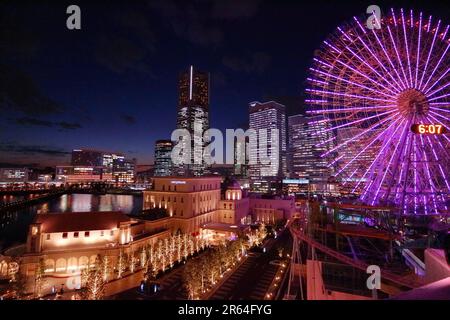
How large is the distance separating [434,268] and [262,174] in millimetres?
139333

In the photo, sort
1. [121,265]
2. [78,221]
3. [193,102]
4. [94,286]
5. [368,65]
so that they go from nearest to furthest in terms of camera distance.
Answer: [94,286] < [368,65] < [121,265] < [78,221] < [193,102]

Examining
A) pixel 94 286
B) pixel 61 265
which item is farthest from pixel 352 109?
pixel 61 265

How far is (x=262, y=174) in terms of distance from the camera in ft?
496

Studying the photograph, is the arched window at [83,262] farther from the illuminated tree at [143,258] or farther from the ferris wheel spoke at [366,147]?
the ferris wheel spoke at [366,147]

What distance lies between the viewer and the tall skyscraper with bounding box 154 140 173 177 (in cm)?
19262

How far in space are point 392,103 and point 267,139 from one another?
13860cm

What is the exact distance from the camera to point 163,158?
196 metres

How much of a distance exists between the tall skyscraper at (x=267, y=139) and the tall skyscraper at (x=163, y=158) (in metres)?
66.6

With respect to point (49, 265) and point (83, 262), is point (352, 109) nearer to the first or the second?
point (83, 262)

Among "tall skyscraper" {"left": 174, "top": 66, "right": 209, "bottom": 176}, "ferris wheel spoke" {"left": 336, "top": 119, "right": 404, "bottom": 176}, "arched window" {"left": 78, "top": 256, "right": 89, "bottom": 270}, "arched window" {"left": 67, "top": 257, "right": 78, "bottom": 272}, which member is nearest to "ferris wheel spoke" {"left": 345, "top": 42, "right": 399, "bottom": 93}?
"ferris wheel spoke" {"left": 336, "top": 119, "right": 404, "bottom": 176}

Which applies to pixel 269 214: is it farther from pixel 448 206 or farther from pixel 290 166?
pixel 290 166

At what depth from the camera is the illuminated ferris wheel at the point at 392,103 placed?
20.2m

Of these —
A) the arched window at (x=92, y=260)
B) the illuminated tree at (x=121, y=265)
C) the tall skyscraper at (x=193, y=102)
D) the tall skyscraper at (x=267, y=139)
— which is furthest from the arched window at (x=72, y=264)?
the tall skyscraper at (x=193, y=102)
